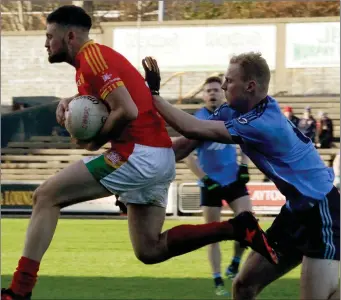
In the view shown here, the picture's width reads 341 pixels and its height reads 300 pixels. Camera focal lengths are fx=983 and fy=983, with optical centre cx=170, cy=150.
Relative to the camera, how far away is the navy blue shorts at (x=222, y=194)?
10.6 m

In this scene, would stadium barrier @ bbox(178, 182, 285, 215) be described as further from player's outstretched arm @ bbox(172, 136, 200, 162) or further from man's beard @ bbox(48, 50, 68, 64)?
man's beard @ bbox(48, 50, 68, 64)

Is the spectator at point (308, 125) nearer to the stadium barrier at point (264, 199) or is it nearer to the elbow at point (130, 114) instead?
the stadium barrier at point (264, 199)

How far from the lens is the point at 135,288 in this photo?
35.3ft

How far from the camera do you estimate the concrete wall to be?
2894 centimetres

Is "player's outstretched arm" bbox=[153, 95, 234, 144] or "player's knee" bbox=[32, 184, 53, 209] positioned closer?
"player's outstretched arm" bbox=[153, 95, 234, 144]

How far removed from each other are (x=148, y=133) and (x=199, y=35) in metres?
23.4

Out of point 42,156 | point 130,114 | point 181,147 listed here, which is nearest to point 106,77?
point 130,114

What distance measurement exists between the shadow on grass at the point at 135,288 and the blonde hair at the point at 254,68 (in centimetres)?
437

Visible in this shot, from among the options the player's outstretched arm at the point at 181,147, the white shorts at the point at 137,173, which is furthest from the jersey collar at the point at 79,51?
the player's outstretched arm at the point at 181,147

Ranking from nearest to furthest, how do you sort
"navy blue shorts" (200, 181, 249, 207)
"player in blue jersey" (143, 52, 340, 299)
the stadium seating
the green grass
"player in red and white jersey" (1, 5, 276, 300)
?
"player in blue jersey" (143, 52, 340, 299)
"player in red and white jersey" (1, 5, 276, 300)
the green grass
"navy blue shorts" (200, 181, 249, 207)
the stadium seating

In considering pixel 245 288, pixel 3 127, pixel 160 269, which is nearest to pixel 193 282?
pixel 160 269

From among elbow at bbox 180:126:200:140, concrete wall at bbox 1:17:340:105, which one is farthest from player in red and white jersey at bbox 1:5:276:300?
concrete wall at bbox 1:17:340:105

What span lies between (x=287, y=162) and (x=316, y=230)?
1.51ft

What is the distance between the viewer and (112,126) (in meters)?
6.31
